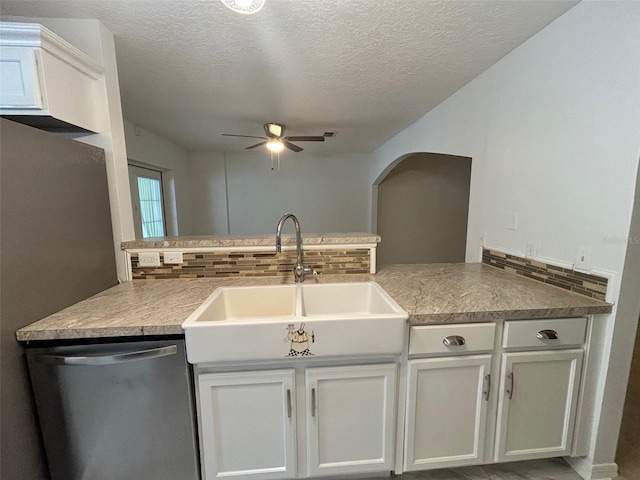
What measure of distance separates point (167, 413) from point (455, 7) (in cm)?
230

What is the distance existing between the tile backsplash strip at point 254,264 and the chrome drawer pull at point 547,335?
0.92 m

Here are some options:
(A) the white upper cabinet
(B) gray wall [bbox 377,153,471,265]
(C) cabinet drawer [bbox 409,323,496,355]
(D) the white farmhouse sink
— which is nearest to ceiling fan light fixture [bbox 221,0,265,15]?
(A) the white upper cabinet

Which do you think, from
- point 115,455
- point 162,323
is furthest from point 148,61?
point 115,455

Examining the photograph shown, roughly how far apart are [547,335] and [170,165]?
472cm

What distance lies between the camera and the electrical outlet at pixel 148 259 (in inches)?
→ 64.8

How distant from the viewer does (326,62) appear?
182 centimetres

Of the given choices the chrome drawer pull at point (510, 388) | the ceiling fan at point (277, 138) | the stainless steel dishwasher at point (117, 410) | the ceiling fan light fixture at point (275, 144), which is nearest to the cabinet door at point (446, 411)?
the chrome drawer pull at point (510, 388)

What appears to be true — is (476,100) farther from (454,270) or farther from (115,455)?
(115,455)

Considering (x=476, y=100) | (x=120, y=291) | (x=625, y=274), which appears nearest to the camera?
(x=625, y=274)

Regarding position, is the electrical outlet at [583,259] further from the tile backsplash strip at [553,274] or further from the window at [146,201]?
the window at [146,201]

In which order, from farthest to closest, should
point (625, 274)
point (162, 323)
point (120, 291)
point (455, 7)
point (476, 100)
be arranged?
point (476, 100) → point (120, 291) → point (455, 7) → point (625, 274) → point (162, 323)

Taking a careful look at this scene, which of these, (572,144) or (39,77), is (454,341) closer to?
(572,144)

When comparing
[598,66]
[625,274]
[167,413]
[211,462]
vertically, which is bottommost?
[211,462]

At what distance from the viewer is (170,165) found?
411 cm
